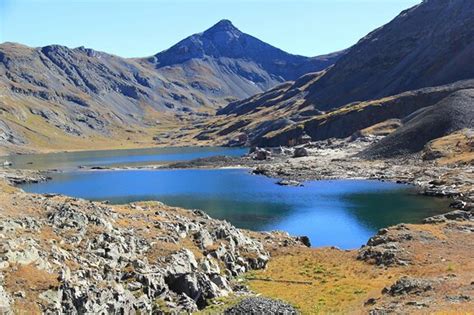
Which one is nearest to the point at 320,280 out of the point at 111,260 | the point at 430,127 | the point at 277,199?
the point at 111,260

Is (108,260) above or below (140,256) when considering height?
above

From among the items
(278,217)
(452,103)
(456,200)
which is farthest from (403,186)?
(452,103)

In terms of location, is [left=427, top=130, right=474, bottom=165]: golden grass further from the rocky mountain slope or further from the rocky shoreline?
the rocky shoreline

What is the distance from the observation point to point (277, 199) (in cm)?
12531

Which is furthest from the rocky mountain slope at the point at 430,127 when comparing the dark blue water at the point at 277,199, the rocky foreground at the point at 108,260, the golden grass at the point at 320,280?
the rocky foreground at the point at 108,260

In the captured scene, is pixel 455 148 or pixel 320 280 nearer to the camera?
pixel 320 280

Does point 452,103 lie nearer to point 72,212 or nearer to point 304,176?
point 304,176

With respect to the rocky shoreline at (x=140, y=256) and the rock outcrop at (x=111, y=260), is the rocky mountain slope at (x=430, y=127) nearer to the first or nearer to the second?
the rocky shoreline at (x=140, y=256)

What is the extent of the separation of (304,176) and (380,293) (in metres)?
118

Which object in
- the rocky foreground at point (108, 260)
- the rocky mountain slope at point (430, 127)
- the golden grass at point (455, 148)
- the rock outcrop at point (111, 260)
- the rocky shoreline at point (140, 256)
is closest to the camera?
the rocky foreground at point (108, 260)

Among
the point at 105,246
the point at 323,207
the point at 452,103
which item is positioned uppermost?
the point at 452,103

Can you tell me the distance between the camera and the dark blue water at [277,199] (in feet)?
310

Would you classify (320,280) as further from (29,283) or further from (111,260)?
(29,283)

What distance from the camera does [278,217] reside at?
103 m
